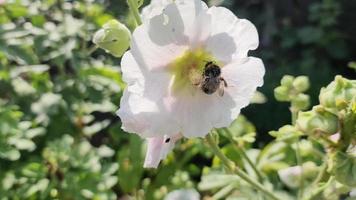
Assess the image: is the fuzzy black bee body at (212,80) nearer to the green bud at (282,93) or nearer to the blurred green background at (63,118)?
the green bud at (282,93)

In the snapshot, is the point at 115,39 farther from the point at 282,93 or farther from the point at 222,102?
the point at 282,93

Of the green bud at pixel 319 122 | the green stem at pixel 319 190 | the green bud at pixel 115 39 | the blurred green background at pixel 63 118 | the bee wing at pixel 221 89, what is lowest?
the blurred green background at pixel 63 118

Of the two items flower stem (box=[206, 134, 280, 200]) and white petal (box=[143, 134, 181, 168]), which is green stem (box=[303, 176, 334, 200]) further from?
white petal (box=[143, 134, 181, 168])

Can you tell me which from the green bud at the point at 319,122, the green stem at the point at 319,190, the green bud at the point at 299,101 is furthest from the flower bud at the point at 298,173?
the green bud at the point at 319,122

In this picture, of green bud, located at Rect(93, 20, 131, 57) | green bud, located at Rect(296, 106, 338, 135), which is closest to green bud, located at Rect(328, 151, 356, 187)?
green bud, located at Rect(296, 106, 338, 135)

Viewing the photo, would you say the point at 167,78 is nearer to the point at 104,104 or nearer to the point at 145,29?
the point at 145,29

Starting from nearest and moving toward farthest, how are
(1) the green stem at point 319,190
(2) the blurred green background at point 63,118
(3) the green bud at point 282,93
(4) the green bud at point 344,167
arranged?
(4) the green bud at point 344,167 < (1) the green stem at point 319,190 < (3) the green bud at point 282,93 < (2) the blurred green background at point 63,118

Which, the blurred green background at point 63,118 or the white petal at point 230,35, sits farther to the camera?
the blurred green background at point 63,118
